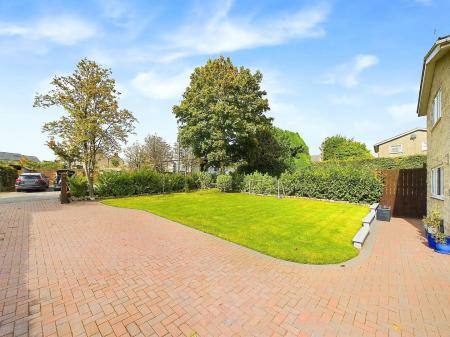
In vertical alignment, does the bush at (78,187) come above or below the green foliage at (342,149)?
below

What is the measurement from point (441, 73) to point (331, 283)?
8373 mm

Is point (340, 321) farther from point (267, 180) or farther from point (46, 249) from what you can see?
point (267, 180)

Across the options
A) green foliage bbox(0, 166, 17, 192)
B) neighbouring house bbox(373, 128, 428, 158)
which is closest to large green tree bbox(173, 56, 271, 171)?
green foliage bbox(0, 166, 17, 192)

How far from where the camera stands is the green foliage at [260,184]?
18.7m

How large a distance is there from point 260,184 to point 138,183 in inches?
397

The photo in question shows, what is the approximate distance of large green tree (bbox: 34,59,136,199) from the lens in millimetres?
14805

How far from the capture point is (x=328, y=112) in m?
16.5

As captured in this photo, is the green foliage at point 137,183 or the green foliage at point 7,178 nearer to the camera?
the green foliage at point 137,183

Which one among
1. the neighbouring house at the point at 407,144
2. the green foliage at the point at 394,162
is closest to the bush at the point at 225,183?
the green foliage at the point at 394,162

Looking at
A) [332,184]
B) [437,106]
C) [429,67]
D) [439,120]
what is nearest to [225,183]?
[332,184]

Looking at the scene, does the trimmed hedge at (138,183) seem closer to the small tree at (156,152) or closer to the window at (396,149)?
the small tree at (156,152)

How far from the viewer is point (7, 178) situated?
2153cm

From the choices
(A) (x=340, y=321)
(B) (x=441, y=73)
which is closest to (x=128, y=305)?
(A) (x=340, y=321)

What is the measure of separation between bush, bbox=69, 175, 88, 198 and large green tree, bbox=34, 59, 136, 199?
53 cm
